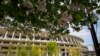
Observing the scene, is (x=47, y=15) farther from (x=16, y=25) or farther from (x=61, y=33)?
(x=16, y=25)

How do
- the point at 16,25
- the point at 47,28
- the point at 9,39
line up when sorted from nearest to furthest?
1. the point at 47,28
2. the point at 16,25
3. the point at 9,39

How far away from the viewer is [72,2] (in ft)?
14.8

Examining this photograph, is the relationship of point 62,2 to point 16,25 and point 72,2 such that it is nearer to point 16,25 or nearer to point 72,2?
point 72,2

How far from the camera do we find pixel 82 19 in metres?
4.90

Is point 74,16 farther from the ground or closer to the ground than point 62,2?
closer to the ground

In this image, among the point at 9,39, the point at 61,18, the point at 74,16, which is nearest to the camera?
the point at 61,18

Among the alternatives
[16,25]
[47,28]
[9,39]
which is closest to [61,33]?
A: [47,28]

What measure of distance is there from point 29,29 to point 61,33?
0.94 m

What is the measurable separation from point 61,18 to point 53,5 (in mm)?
666

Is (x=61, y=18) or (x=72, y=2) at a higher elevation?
(x=72, y=2)

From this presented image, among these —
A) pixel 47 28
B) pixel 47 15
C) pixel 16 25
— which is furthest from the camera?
pixel 16 25

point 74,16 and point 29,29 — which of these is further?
point 29,29

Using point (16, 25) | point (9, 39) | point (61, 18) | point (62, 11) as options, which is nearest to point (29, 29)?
point (16, 25)

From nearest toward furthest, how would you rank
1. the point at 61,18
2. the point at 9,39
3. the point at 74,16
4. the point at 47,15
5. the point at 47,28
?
the point at 61,18 → the point at 74,16 → the point at 47,15 → the point at 47,28 → the point at 9,39
